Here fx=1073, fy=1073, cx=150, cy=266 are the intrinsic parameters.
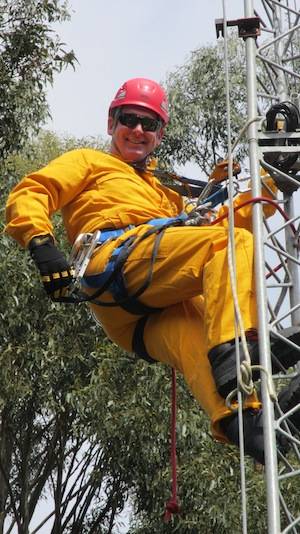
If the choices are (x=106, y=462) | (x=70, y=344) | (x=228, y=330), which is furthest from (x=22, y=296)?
(x=228, y=330)

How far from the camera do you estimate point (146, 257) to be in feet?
11.3

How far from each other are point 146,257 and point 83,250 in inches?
10.8

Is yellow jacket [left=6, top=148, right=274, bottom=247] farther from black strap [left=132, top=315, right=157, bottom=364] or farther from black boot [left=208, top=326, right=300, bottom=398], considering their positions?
black boot [left=208, top=326, right=300, bottom=398]

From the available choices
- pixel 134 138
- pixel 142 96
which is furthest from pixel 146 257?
pixel 142 96

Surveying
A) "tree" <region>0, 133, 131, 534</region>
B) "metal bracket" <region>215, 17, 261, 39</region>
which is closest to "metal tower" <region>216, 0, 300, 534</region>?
"metal bracket" <region>215, 17, 261, 39</region>

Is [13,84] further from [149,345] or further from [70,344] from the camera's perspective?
[149,345]

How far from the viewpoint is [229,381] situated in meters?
3.12

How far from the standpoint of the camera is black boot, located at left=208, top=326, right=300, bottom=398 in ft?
10.2

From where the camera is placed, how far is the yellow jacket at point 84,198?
355cm

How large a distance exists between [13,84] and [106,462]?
11.7 ft

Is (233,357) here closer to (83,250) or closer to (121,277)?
(121,277)

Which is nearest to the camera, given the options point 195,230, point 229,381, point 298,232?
point 229,381

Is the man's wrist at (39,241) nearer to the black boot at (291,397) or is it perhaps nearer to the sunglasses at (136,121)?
the sunglasses at (136,121)

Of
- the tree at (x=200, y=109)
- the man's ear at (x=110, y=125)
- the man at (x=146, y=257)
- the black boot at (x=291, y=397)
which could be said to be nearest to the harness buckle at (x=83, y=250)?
the man at (x=146, y=257)
